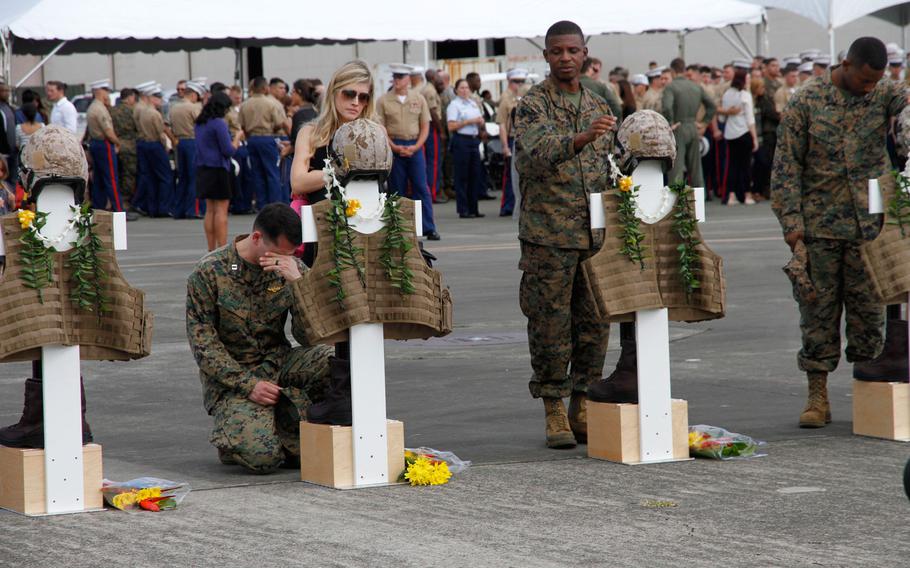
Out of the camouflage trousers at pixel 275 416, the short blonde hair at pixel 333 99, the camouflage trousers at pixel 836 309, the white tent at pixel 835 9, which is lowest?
the camouflage trousers at pixel 275 416

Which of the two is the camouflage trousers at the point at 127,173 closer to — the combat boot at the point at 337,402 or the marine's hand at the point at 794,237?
the marine's hand at the point at 794,237

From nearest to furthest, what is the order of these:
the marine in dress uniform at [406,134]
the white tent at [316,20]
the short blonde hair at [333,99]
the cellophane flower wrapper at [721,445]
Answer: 1. the cellophane flower wrapper at [721,445]
2. the short blonde hair at [333,99]
3. the marine in dress uniform at [406,134]
4. the white tent at [316,20]

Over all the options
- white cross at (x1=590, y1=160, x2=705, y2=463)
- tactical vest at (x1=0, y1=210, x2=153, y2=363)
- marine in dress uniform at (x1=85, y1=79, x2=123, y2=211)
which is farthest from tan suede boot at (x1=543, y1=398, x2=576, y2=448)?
marine in dress uniform at (x1=85, y1=79, x2=123, y2=211)

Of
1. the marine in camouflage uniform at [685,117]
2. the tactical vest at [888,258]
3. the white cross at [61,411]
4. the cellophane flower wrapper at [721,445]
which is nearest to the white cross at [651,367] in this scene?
the cellophane flower wrapper at [721,445]

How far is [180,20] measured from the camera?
24.5 meters

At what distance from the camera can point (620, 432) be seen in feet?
23.3

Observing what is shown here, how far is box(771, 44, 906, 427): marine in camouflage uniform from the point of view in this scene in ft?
25.7

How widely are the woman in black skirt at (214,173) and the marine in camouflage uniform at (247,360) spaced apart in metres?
9.83

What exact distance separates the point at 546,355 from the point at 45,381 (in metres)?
2.47

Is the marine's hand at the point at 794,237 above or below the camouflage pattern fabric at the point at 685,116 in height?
below

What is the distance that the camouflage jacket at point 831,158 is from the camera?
7.81m

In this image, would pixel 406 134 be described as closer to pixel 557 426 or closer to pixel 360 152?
pixel 557 426

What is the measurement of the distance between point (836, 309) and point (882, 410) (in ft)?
2.17

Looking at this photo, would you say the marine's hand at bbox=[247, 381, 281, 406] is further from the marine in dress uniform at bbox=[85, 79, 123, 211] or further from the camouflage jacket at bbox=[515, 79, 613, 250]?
the marine in dress uniform at bbox=[85, 79, 123, 211]
